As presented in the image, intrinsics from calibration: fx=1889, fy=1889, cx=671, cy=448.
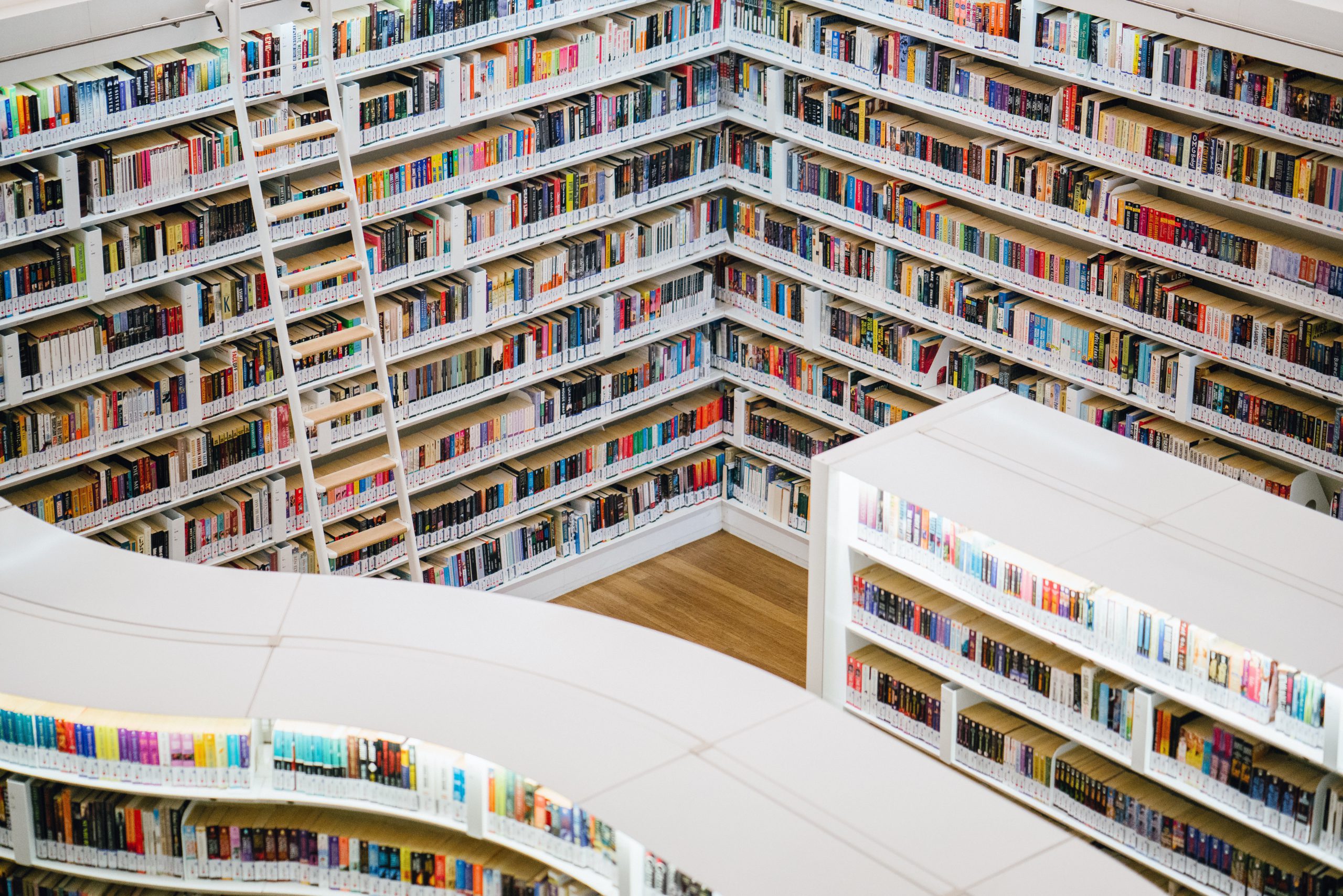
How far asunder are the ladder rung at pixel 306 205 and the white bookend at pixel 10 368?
114 cm

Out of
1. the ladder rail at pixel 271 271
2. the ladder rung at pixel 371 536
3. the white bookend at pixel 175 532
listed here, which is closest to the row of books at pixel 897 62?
the ladder rail at pixel 271 271

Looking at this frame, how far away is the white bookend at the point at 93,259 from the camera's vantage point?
7570 mm

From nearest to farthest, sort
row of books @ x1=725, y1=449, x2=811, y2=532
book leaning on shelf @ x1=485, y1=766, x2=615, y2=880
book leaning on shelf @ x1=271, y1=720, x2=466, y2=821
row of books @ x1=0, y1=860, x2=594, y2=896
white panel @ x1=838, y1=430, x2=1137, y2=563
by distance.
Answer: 1. book leaning on shelf @ x1=485, y1=766, x2=615, y2=880
2. book leaning on shelf @ x1=271, y1=720, x2=466, y2=821
3. row of books @ x1=0, y1=860, x2=594, y2=896
4. white panel @ x1=838, y1=430, x2=1137, y2=563
5. row of books @ x1=725, y1=449, x2=811, y2=532

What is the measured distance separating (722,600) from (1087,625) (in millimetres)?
3213

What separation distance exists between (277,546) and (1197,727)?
4247mm

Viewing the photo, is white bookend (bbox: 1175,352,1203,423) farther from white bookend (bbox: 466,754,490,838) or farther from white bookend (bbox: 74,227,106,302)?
white bookend (bbox: 74,227,106,302)

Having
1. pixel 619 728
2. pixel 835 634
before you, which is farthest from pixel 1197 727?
pixel 619 728

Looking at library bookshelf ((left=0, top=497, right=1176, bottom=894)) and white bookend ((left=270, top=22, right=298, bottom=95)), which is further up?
white bookend ((left=270, top=22, right=298, bottom=95))

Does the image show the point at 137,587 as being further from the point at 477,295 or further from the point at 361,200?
the point at 477,295

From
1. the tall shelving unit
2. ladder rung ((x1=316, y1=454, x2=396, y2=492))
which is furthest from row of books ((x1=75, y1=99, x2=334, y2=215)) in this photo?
ladder rung ((x1=316, y1=454, x2=396, y2=492))

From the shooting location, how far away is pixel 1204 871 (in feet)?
21.5

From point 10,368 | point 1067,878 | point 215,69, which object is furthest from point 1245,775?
point 10,368

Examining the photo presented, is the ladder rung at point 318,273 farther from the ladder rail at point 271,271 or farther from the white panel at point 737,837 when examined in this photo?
the white panel at point 737,837

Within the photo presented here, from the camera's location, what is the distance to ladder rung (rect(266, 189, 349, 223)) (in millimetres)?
7426
